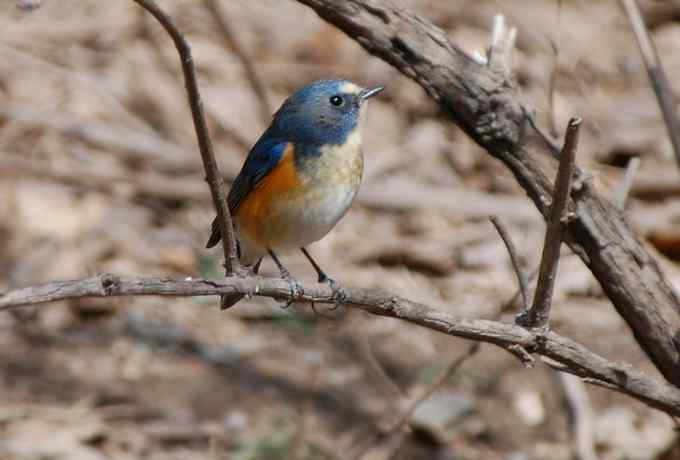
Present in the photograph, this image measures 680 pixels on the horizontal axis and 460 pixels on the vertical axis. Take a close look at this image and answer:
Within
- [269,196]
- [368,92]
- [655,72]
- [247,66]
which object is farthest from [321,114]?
[247,66]

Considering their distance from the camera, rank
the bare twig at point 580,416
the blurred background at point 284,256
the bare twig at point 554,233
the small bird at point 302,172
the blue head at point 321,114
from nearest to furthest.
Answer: the bare twig at point 554,233, the small bird at point 302,172, the blue head at point 321,114, the bare twig at point 580,416, the blurred background at point 284,256

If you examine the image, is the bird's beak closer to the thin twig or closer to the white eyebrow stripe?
the white eyebrow stripe

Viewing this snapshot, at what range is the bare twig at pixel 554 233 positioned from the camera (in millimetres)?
3086

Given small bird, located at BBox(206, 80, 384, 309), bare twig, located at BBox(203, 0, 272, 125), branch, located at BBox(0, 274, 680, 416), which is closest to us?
branch, located at BBox(0, 274, 680, 416)

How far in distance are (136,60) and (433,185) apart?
231cm

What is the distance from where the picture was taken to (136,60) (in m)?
8.65

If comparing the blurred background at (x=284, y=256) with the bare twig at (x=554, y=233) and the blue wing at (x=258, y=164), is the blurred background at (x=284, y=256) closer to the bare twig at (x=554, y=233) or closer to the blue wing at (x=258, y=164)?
the blue wing at (x=258, y=164)

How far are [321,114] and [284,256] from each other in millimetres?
2931

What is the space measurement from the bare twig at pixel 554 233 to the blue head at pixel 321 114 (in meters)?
1.20

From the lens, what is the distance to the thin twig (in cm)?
259

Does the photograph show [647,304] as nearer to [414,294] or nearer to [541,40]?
[414,294]

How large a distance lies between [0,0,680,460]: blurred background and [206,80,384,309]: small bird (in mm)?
1440

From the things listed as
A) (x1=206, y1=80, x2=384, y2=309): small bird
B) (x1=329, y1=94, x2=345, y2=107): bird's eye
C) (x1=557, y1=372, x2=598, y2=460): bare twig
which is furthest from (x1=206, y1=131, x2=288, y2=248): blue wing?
(x1=557, y1=372, x2=598, y2=460): bare twig

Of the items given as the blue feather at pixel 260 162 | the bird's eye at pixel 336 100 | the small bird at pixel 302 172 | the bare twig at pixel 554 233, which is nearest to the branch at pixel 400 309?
the bare twig at pixel 554 233
